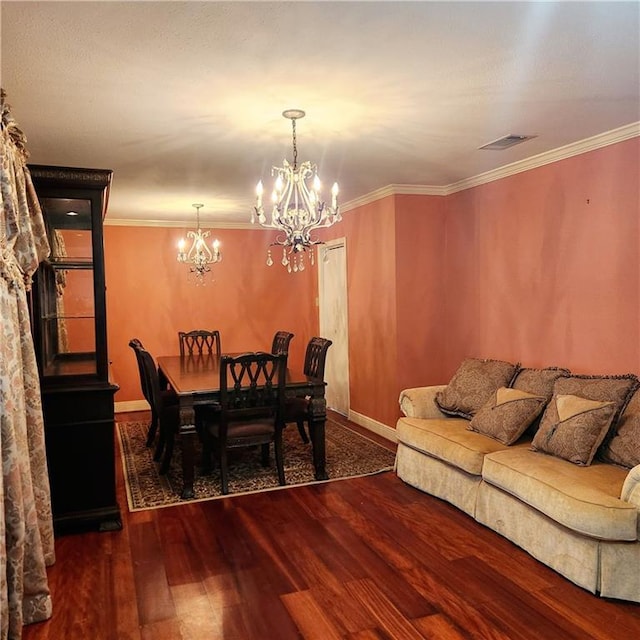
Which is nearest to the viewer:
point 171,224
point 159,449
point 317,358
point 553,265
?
point 553,265

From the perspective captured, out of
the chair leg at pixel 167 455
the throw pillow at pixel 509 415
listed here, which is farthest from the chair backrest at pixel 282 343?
the throw pillow at pixel 509 415

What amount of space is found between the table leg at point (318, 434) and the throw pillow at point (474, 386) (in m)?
0.90

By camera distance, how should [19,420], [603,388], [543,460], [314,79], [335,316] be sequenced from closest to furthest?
[19,420] → [314,79] → [543,460] → [603,388] → [335,316]

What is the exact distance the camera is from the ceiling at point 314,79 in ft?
6.35

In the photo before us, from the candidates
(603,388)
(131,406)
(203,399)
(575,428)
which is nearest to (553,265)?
(603,388)

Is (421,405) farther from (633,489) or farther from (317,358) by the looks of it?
(633,489)

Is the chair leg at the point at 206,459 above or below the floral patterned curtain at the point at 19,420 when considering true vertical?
below

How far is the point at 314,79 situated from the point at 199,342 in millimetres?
4563

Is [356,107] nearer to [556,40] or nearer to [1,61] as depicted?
[556,40]

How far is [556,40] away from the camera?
214 cm

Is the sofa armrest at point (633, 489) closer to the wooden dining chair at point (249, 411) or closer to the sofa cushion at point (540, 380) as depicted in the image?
the sofa cushion at point (540, 380)

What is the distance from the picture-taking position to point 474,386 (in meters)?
4.11

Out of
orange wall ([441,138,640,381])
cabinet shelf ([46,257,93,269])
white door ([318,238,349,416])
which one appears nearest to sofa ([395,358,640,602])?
orange wall ([441,138,640,381])

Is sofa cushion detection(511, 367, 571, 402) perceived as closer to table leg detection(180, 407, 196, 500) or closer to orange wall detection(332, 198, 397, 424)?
orange wall detection(332, 198, 397, 424)
